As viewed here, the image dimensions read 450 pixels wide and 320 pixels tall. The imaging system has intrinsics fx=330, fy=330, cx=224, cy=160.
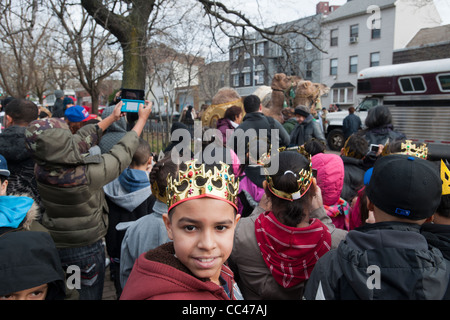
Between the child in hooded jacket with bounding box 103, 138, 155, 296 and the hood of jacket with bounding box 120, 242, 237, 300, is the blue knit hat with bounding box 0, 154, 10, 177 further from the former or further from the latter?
the hood of jacket with bounding box 120, 242, 237, 300

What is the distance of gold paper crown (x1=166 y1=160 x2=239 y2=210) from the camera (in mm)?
1534

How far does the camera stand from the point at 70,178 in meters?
2.19

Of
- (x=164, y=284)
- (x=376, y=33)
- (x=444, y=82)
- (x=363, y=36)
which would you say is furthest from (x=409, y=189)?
(x=363, y=36)

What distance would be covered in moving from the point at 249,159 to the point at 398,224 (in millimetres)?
1991

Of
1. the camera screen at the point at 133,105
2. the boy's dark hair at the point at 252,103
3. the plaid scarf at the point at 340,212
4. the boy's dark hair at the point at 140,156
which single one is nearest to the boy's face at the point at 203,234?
the boy's dark hair at the point at 140,156

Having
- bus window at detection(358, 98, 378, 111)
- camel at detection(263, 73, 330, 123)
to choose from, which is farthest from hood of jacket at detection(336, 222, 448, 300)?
bus window at detection(358, 98, 378, 111)

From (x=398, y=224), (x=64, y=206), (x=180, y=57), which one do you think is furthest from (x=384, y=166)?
(x=180, y=57)

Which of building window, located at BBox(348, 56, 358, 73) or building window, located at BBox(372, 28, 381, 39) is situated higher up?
building window, located at BBox(372, 28, 381, 39)

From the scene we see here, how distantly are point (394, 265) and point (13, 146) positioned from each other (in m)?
Result: 3.11

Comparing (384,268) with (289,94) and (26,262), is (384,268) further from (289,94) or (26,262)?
(289,94)

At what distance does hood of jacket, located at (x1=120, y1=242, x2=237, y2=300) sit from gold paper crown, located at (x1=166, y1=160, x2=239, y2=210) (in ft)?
0.98

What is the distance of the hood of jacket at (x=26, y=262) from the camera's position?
1.52 m
